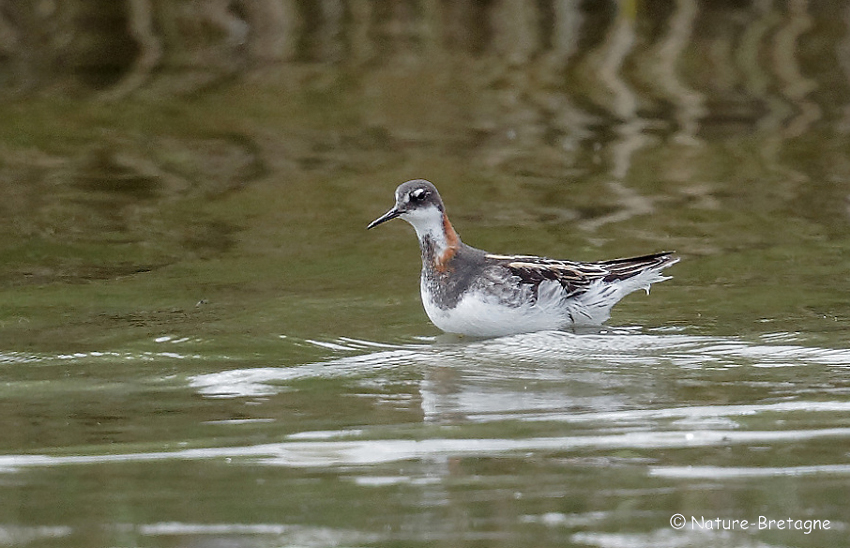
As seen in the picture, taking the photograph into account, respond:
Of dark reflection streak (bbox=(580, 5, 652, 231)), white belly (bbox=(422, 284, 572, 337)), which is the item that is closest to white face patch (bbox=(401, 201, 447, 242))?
white belly (bbox=(422, 284, 572, 337))

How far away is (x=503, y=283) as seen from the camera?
8.80 meters

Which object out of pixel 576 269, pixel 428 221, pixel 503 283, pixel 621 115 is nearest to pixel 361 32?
pixel 621 115

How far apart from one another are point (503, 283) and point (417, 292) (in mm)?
1182

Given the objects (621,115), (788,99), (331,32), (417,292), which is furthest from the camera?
(331,32)

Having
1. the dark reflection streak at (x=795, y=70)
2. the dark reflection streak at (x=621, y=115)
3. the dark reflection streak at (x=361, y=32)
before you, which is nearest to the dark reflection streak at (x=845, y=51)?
the dark reflection streak at (x=795, y=70)


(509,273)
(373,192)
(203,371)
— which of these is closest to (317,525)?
(203,371)

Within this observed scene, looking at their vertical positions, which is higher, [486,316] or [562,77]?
[562,77]

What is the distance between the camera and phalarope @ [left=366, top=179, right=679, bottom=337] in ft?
28.5

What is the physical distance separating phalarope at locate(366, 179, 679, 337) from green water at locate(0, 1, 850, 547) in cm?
19

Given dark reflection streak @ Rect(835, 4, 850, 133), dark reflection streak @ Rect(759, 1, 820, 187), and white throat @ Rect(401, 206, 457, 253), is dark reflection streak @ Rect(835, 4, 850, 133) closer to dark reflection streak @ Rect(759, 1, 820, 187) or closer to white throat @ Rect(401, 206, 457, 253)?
dark reflection streak @ Rect(759, 1, 820, 187)

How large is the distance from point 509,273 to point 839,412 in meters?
3.06

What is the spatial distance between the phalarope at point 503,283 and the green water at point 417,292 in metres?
0.19

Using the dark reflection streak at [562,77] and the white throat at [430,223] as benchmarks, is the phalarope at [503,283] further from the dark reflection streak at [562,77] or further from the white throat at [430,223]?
the dark reflection streak at [562,77]

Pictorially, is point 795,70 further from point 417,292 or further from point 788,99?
point 417,292
